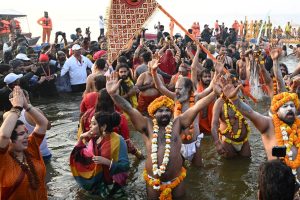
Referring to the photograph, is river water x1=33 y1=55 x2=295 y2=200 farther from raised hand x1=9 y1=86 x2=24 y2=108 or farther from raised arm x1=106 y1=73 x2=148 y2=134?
raised hand x1=9 y1=86 x2=24 y2=108

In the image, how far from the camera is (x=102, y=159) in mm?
4961

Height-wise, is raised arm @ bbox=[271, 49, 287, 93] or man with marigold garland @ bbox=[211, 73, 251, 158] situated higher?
raised arm @ bbox=[271, 49, 287, 93]

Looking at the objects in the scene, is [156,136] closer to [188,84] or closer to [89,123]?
[89,123]

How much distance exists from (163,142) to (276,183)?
95.2 inches

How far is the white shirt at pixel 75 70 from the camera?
451 inches

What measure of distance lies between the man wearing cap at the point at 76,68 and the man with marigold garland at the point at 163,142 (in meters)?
6.77

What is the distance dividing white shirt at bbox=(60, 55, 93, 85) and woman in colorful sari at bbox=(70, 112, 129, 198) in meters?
6.43

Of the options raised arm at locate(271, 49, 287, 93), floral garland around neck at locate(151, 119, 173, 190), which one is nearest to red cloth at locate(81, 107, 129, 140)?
floral garland around neck at locate(151, 119, 173, 190)

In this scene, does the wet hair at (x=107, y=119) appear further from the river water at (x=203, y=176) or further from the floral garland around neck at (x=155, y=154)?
the river water at (x=203, y=176)

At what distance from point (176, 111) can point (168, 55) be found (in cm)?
501

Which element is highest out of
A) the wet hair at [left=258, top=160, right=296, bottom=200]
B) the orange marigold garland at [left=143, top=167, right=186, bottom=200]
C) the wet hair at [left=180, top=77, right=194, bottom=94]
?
the wet hair at [left=180, top=77, right=194, bottom=94]

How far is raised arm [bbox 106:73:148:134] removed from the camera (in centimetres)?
480

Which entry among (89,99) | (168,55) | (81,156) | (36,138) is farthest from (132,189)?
(168,55)

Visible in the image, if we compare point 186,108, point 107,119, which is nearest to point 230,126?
point 186,108
